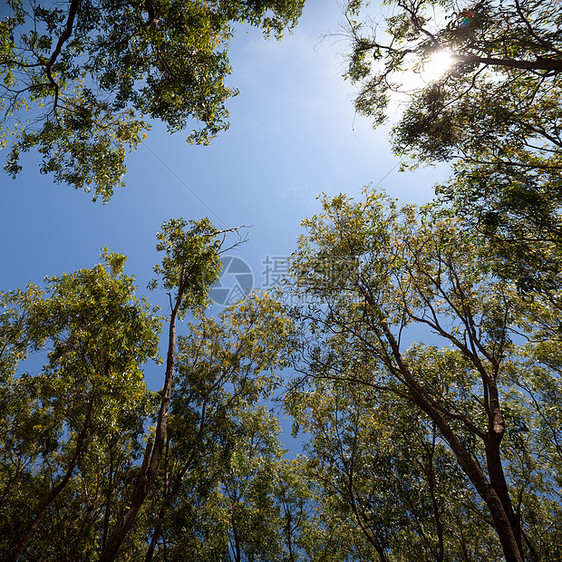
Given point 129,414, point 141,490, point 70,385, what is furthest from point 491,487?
point 70,385

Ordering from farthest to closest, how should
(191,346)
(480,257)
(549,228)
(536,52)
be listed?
(191,346), (480,257), (549,228), (536,52)

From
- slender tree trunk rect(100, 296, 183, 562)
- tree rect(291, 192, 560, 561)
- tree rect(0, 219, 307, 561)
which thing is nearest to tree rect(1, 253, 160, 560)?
tree rect(0, 219, 307, 561)

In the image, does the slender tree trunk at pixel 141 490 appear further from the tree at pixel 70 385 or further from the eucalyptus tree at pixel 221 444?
the eucalyptus tree at pixel 221 444

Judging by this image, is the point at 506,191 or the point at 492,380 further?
the point at 492,380

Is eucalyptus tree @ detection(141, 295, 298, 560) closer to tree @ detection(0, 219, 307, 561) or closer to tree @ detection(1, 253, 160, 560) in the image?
tree @ detection(0, 219, 307, 561)

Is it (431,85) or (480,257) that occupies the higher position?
(431,85)

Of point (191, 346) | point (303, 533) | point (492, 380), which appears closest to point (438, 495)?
point (492, 380)

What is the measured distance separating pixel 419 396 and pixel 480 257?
4.54 metres

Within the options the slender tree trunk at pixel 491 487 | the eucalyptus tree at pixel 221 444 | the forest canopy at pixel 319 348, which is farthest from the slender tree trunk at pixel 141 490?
the slender tree trunk at pixel 491 487

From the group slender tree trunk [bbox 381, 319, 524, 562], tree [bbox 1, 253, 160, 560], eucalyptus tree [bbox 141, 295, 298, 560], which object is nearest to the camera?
slender tree trunk [bbox 381, 319, 524, 562]

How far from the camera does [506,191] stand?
6965 mm

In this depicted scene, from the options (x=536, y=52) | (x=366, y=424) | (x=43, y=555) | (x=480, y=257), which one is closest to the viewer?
(x=536, y=52)

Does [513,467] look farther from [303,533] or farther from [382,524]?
[303,533]

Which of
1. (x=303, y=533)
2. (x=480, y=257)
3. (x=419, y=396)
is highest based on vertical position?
(x=480, y=257)
